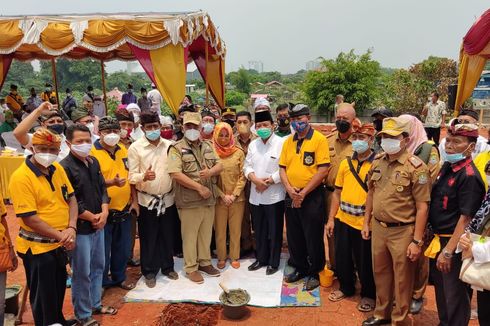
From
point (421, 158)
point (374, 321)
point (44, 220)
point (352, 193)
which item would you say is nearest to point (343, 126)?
point (352, 193)

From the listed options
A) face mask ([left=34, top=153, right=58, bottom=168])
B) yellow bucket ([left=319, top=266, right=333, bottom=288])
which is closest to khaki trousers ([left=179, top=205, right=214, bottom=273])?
yellow bucket ([left=319, top=266, right=333, bottom=288])

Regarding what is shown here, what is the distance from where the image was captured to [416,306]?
371cm

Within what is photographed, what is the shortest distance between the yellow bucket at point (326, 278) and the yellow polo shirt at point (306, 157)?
1042mm

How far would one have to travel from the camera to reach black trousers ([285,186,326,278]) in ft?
13.6

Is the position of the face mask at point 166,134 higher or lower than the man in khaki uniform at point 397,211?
higher

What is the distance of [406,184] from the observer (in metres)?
2.99

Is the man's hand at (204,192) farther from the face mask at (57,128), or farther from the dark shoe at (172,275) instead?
the face mask at (57,128)

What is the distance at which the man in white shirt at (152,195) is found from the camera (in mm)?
4098

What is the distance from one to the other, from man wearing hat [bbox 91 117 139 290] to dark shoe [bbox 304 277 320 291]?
6.64ft

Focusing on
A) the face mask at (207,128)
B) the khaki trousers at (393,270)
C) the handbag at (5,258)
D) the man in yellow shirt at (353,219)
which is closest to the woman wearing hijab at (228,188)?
the face mask at (207,128)

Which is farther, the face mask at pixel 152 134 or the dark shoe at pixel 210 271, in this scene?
the dark shoe at pixel 210 271

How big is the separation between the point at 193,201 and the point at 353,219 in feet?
5.78

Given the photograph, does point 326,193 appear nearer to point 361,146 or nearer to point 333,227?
point 333,227

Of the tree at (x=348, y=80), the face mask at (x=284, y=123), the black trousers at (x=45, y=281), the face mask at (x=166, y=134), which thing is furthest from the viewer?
the tree at (x=348, y=80)
